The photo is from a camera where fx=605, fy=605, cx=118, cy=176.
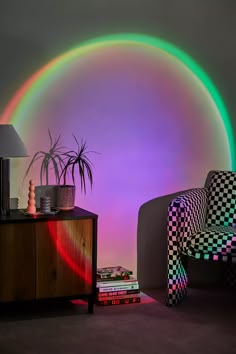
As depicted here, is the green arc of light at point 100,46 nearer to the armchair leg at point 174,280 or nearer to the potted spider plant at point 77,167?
the potted spider plant at point 77,167

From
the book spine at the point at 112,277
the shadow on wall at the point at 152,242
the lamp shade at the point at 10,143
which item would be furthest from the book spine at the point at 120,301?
the lamp shade at the point at 10,143

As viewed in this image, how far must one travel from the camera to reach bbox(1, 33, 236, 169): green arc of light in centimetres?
384

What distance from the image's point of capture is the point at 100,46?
402 centimetres

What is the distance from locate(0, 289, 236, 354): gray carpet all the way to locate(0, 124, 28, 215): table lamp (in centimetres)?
→ 64

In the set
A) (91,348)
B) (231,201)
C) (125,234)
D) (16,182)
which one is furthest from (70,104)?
(91,348)

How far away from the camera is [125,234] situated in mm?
4215

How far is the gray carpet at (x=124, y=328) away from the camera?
123 inches

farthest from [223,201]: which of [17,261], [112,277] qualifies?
[17,261]

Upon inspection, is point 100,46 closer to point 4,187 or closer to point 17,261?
point 4,187

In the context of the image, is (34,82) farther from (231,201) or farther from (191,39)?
(231,201)

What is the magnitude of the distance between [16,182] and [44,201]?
13.3 inches

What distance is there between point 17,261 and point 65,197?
54 centimetres

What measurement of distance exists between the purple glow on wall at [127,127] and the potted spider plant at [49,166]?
0.04 m

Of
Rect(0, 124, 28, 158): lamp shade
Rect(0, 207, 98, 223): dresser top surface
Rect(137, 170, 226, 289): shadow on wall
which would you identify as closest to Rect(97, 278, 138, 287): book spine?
Rect(137, 170, 226, 289): shadow on wall
